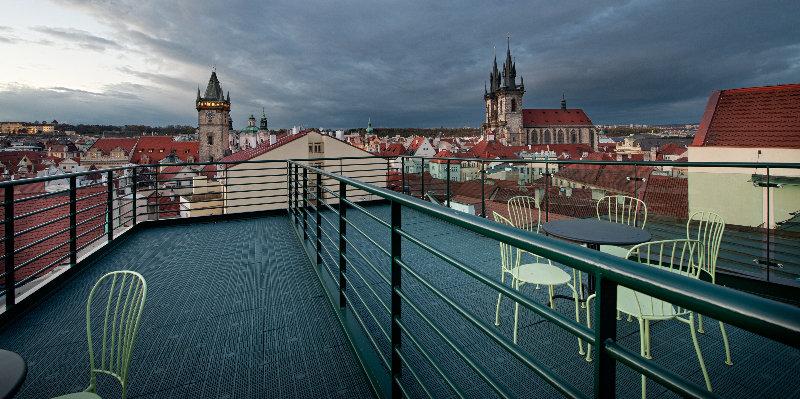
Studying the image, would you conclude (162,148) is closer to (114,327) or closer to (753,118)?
(753,118)

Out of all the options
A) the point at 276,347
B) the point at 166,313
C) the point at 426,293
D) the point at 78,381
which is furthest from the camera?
the point at 426,293

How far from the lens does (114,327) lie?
1651 millimetres

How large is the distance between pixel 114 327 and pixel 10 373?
458 millimetres

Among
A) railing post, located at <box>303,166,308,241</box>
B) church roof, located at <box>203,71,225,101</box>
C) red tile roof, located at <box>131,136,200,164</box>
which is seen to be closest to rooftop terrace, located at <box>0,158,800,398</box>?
railing post, located at <box>303,166,308,241</box>

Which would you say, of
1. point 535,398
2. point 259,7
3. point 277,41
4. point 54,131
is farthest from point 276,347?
point 54,131

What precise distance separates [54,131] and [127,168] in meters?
53.9

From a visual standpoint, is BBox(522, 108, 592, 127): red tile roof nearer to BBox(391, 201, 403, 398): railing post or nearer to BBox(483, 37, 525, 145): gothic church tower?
BBox(483, 37, 525, 145): gothic church tower

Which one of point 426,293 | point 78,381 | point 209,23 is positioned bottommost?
point 78,381

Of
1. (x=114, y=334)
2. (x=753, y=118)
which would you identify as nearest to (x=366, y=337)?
(x=114, y=334)

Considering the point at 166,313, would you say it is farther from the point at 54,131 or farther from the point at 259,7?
the point at 54,131

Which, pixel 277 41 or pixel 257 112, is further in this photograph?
pixel 257 112

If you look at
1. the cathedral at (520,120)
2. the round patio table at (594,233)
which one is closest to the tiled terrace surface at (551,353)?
the round patio table at (594,233)

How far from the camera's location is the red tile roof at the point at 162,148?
7231 cm

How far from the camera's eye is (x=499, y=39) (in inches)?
3095
